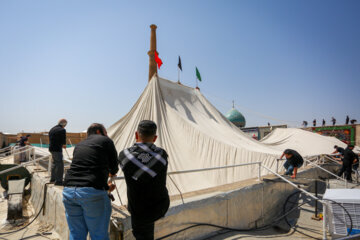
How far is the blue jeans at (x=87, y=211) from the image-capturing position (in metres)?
1.80

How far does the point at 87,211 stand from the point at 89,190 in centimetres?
19

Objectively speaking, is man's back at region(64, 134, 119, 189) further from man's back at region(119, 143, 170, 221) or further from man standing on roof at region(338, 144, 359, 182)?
man standing on roof at region(338, 144, 359, 182)

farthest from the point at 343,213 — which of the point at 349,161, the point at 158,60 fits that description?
the point at 158,60

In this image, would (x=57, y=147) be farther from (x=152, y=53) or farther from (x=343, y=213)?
(x=152, y=53)

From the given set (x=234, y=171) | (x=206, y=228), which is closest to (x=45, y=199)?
(x=206, y=228)

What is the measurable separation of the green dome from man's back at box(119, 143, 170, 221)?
105 feet

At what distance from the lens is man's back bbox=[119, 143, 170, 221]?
1.54 metres

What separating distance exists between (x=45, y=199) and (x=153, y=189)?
3149 mm

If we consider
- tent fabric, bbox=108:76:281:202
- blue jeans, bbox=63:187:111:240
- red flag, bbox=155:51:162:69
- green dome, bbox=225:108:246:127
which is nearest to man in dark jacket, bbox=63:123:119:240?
blue jeans, bbox=63:187:111:240

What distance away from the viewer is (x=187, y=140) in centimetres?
679

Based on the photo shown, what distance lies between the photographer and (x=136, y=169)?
1.55 metres

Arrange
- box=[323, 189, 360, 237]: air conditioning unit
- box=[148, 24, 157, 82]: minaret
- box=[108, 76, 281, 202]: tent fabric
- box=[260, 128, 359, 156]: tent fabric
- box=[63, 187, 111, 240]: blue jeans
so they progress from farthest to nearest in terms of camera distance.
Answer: box=[260, 128, 359, 156]: tent fabric, box=[148, 24, 157, 82]: minaret, box=[108, 76, 281, 202]: tent fabric, box=[323, 189, 360, 237]: air conditioning unit, box=[63, 187, 111, 240]: blue jeans

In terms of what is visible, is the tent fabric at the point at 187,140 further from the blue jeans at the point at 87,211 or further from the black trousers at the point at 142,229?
the black trousers at the point at 142,229

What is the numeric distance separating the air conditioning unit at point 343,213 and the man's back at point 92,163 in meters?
3.18
